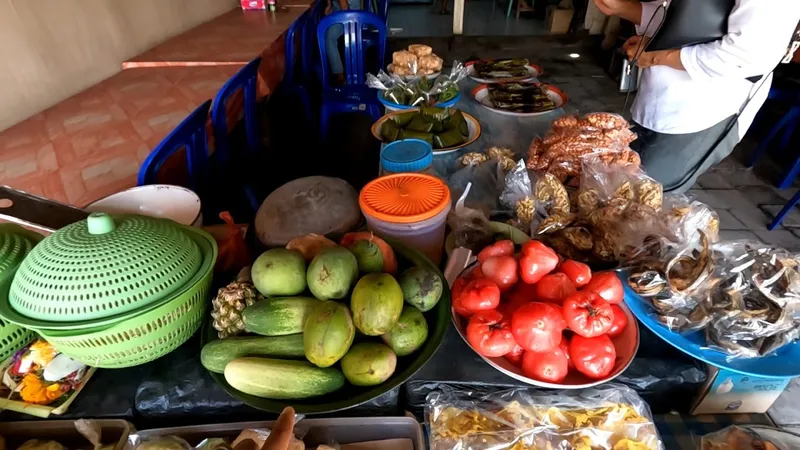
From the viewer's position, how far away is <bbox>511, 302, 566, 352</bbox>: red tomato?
2.67 feet

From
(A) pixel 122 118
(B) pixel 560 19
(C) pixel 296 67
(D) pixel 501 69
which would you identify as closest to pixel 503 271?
(D) pixel 501 69

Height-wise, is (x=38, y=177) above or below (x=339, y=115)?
above

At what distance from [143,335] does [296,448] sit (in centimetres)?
34

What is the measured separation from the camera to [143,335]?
825mm

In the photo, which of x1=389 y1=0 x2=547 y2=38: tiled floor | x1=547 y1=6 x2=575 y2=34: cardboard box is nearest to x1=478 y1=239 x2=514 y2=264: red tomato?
x1=389 y1=0 x2=547 y2=38: tiled floor

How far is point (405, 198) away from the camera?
106cm

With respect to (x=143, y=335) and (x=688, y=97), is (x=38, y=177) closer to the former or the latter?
(x=143, y=335)

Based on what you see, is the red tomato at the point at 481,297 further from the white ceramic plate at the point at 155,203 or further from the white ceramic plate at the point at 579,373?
the white ceramic plate at the point at 155,203

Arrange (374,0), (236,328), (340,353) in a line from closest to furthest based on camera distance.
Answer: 1. (340,353)
2. (236,328)
3. (374,0)

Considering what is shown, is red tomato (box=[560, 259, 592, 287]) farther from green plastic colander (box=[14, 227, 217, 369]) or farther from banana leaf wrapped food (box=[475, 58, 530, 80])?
banana leaf wrapped food (box=[475, 58, 530, 80])

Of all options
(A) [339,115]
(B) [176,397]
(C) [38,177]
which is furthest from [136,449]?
(A) [339,115]

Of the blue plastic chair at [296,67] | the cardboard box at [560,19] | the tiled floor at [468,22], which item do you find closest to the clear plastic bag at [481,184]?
the blue plastic chair at [296,67]

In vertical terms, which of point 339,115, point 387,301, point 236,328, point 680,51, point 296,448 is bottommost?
point 339,115

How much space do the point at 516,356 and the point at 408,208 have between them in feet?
1.26
